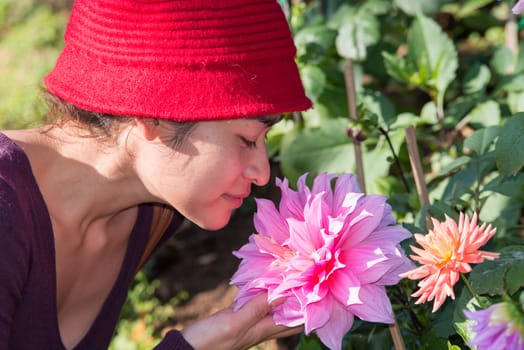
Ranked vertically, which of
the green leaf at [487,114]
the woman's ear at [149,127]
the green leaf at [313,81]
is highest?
the woman's ear at [149,127]

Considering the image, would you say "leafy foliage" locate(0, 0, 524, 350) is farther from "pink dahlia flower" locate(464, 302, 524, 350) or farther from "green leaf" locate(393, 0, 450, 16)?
"pink dahlia flower" locate(464, 302, 524, 350)

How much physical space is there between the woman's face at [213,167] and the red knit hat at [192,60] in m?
0.07

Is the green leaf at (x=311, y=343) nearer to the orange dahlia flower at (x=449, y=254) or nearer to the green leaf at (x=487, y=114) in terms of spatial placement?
the orange dahlia flower at (x=449, y=254)

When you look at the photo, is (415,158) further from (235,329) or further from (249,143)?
(235,329)

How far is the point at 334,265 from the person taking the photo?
4.25 ft

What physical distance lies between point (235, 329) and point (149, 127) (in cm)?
38

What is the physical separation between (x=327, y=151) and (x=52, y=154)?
2.46 feet

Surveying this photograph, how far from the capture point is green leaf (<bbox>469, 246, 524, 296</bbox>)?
120 centimetres

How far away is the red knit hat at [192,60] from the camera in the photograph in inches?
52.9

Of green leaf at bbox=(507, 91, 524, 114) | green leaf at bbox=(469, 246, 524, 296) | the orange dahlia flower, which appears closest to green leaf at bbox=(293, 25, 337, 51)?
green leaf at bbox=(507, 91, 524, 114)

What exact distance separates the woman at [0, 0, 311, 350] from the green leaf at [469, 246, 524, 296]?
37 cm

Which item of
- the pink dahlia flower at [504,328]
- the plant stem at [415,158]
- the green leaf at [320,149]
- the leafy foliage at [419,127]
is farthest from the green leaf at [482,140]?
the pink dahlia flower at [504,328]

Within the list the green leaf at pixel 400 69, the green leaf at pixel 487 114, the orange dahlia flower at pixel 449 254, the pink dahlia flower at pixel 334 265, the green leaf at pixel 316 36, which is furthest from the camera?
the green leaf at pixel 316 36

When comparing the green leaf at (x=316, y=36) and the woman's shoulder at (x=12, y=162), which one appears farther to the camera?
the green leaf at (x=316, y=36)
